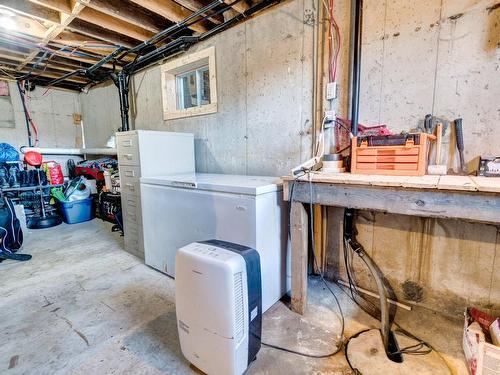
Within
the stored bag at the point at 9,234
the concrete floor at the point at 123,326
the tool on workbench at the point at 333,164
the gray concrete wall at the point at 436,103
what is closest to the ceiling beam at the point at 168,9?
the gray concrete wall at the point at 436,103

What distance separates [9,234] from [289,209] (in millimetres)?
3077

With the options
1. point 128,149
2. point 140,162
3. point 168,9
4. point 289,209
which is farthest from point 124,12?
point 289,209

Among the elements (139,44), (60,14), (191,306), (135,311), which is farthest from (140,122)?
(191,306)

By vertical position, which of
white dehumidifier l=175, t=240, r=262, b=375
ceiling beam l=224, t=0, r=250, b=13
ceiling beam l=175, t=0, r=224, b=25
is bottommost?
white dehumidifier l=175, t=240, r=262, b=375

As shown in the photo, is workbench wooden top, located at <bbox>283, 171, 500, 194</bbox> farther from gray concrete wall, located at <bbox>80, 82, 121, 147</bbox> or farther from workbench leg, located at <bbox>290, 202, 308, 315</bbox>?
gray concrete wall, located at <bbox>80, 82, 121, 147</bbox>

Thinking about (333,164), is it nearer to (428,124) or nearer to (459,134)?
(428,124)

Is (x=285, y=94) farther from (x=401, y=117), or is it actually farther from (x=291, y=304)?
(x=291, y=304)

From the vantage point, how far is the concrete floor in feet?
4.19

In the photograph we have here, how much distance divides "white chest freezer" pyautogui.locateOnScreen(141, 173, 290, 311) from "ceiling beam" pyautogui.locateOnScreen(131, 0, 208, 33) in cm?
153

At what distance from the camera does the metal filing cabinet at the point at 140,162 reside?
2346 millimetres

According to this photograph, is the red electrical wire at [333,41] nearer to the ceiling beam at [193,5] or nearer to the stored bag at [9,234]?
the ceiling beam at [193,5]

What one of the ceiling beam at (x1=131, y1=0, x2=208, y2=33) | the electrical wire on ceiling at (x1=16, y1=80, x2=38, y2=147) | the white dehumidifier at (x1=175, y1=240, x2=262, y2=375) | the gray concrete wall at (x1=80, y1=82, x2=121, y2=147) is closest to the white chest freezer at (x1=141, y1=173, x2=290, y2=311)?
the white dehumidifier at (x1=175, y1=240, x2=262, y2=375)

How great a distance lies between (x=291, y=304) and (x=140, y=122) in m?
3.22

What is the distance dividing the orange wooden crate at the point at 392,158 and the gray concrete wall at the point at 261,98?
1.88ft
